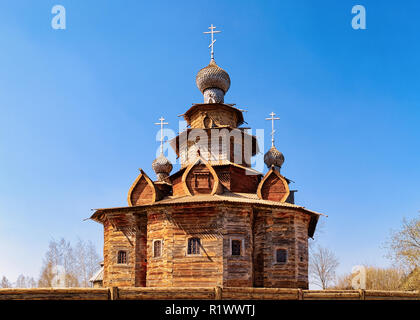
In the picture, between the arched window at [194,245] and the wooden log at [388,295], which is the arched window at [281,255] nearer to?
the arched window at [194,245]

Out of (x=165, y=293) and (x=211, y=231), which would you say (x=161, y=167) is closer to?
(x=211, y=231)

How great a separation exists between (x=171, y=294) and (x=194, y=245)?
29.8ft

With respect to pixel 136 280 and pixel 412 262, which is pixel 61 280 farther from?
pixel 412 262

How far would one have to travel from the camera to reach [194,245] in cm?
2281

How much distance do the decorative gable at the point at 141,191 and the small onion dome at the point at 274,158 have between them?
13017 millimetres

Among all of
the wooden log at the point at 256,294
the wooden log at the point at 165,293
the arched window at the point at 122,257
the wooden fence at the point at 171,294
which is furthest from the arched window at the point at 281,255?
the wooden log at the point at 165,293

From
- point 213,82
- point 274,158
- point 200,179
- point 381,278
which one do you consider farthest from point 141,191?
point 381,278

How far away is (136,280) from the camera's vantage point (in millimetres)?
24734

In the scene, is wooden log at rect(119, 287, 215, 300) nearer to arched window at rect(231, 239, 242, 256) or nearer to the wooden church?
the wooden church

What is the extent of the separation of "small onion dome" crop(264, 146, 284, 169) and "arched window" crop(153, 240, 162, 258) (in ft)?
50.7

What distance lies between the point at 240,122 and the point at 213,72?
4562mm

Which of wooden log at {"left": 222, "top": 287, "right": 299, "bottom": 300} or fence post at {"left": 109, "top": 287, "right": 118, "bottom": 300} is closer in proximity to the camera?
fence post at {"left": 109, "top": 287, "right": 118, "bottom": 300}

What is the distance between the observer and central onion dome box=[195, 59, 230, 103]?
32312 mm

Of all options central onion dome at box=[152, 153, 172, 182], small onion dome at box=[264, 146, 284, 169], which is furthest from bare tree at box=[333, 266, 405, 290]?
central onion dome at box=[152, 153, 172, 182]
